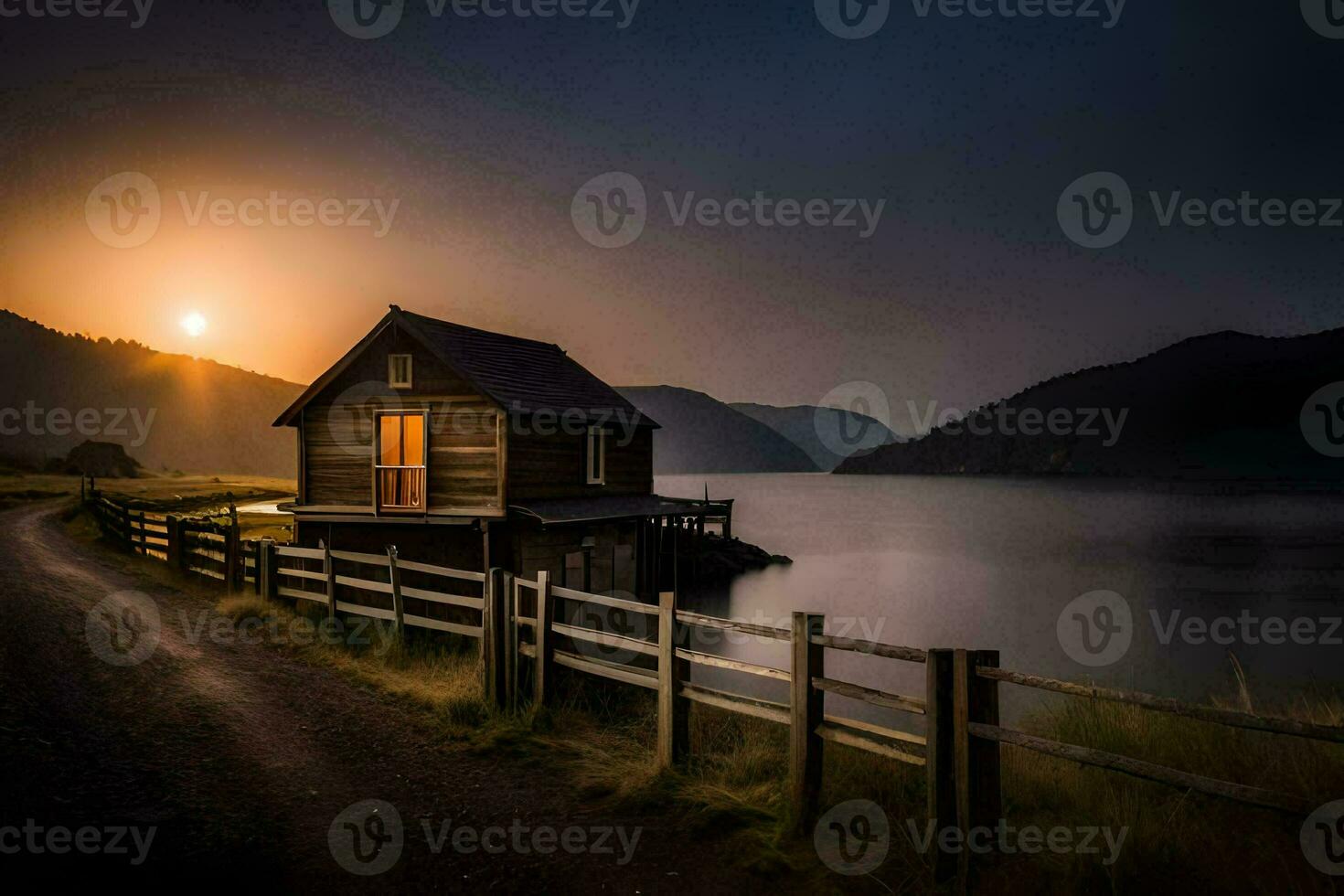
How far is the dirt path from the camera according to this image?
224 inches

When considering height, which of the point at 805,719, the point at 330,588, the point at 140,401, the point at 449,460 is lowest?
the point at 330,588

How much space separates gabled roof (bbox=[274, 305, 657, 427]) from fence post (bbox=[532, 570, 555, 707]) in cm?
1112

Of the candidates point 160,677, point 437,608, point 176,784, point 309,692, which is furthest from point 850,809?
point 437,608

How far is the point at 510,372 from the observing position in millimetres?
22781

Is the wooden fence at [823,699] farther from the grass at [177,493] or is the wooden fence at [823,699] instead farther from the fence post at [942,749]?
the grass at [177,493]

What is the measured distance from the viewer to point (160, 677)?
10.6 metres

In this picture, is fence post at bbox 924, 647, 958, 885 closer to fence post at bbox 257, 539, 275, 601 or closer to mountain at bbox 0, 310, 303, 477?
fence post at bbox 257, 539, 275, 601

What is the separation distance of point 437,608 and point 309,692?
34.9 feet

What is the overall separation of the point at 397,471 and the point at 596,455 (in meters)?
6.32

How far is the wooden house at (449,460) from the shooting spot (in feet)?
66.2

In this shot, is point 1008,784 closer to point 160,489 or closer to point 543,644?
point 543,644

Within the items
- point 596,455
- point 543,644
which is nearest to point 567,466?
point 596,455

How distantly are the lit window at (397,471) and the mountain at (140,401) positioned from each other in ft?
539

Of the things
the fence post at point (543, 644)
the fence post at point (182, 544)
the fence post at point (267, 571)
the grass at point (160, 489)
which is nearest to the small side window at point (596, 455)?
the fence post at point (267, 571)
